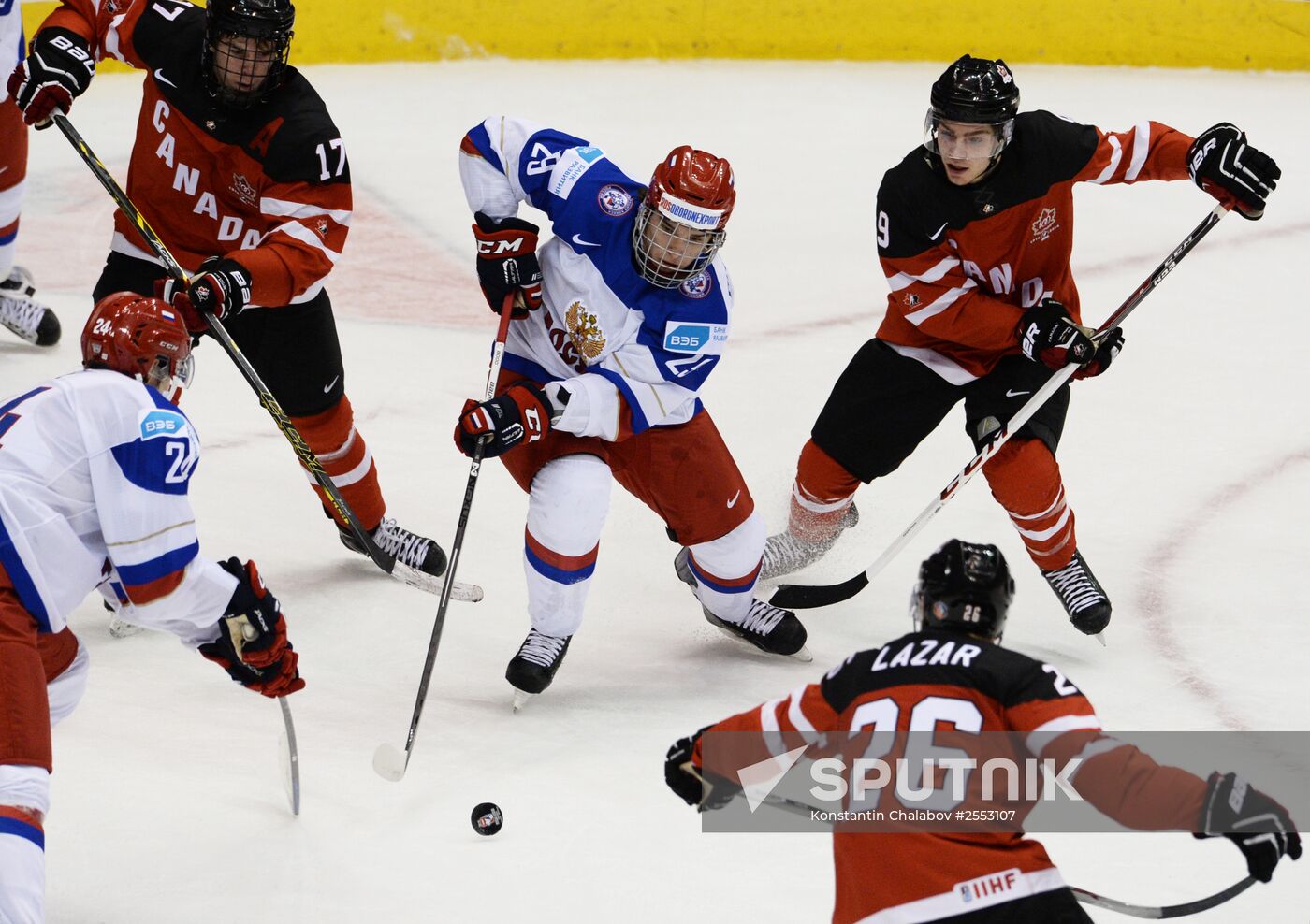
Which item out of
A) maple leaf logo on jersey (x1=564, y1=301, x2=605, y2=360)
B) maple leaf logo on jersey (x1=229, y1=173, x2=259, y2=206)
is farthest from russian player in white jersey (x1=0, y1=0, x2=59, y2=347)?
maple leaf logo on jersey (x1=564, y1=301, x2=605, y2=360)

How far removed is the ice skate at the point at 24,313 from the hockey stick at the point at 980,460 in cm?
234

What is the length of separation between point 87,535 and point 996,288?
2.06 metres

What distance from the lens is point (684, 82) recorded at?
24.4ft

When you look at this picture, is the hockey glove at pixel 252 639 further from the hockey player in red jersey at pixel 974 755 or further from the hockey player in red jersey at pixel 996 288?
the hockey player in red jersey at pixel 996 288

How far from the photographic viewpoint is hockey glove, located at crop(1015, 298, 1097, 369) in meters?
3.40

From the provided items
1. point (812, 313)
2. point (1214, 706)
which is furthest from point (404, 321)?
point (1214, 706)

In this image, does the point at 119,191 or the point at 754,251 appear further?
the point at 754,251

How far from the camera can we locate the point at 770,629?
3.60 metres

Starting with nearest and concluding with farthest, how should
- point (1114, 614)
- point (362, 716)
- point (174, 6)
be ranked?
point (362, 716) → point (174, 6) → point (1114, 614)

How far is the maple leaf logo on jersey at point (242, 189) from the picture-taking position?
11.6 feet

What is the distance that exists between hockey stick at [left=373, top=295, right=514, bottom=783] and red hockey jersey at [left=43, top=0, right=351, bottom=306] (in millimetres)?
406

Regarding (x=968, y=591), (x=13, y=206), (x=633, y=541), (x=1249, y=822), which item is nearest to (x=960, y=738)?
(x=968, y=591)

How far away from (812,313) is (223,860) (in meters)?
3.40

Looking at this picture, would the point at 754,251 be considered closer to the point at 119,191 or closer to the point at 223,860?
the point at 119,191
